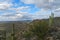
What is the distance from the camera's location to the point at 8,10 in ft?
16.0

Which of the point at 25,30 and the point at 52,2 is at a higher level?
the point at 52,2

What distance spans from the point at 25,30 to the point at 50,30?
0.63 meters

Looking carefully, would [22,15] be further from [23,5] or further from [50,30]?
[50,30]

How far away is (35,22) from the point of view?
4734mm

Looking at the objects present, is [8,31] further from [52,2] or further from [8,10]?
[52,2]

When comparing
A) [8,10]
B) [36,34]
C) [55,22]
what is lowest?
[36,34]

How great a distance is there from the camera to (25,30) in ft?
15.4

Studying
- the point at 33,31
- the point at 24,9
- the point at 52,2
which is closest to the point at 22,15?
the point at 24,9

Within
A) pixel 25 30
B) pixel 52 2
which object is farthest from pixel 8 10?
pixel 52 2

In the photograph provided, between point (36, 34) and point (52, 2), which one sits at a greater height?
point (52, 2)

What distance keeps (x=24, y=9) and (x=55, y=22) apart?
0.87m

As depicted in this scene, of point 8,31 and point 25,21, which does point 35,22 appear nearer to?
point 25,21

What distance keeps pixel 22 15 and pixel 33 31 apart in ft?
1.73

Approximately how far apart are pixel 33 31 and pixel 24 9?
0.64 meters
